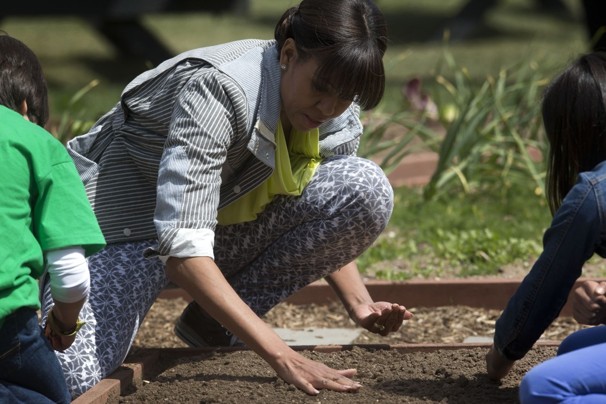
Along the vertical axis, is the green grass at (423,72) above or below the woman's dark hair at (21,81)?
below

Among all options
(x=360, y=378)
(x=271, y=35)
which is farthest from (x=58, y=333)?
(x=271, y=35)

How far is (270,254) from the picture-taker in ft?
11.6

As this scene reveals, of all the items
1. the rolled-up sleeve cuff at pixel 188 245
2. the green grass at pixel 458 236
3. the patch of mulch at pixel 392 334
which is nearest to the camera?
the rolled-up sleeve cuff at pixel 188 245

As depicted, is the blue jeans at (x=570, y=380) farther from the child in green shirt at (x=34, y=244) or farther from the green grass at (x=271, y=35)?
the green grass at (x=271, y=35)

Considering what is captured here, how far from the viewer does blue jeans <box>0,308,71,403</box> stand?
2.46 metres

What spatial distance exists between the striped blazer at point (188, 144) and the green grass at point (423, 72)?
1.45 ft

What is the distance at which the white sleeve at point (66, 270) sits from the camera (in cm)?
244

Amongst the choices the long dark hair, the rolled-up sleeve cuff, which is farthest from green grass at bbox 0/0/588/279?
the rolled-up sleeve cuff

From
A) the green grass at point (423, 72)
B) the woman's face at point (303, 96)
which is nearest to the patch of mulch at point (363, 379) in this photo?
the woman's face at point (303, 96)

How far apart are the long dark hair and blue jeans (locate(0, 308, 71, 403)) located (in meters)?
1.25

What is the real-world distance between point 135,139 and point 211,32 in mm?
10470

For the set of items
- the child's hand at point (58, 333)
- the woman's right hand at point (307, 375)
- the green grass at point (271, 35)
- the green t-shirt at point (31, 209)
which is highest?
the green t-shirt at point (31, 209)

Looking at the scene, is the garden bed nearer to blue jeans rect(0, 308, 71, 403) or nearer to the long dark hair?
blue jeans rect(0, 308, 71, 403)

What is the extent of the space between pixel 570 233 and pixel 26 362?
4.06 ft
